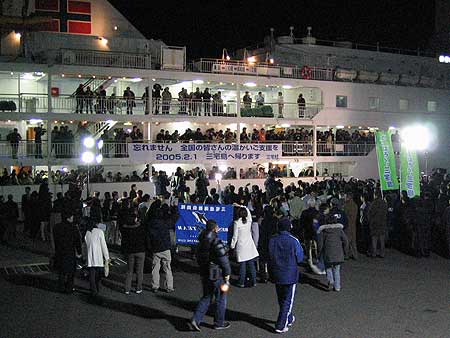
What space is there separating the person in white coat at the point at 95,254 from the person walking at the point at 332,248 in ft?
14.3

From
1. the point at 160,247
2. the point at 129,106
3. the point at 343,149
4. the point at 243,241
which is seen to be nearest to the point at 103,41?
the point at 129,106

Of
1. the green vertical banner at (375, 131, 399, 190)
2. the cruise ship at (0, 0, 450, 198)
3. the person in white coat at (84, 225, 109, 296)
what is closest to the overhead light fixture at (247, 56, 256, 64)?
the cruise ship at (0, 0, 450, 198)

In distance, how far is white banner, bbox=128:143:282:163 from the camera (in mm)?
26859

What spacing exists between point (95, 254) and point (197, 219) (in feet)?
13.9

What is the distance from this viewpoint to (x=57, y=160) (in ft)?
88.1

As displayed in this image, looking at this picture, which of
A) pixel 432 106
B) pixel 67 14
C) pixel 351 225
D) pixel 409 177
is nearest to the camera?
pixel 351 225

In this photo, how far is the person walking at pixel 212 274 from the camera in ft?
28.0

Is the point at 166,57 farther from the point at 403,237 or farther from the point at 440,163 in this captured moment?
the point at 440,163

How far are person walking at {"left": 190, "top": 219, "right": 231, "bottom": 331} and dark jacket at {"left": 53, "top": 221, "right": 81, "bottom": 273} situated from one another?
3600mm

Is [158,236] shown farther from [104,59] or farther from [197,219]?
[104,59]

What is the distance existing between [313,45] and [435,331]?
32.1 m

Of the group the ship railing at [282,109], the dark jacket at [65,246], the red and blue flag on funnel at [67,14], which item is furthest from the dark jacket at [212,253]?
the red and blue flag on funnel at [67,14]

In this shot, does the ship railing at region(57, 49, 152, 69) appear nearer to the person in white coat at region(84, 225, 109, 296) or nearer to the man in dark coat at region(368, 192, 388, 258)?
the man in dark coat at region(368, 192, 388, 258)

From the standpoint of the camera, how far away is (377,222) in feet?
47.9
